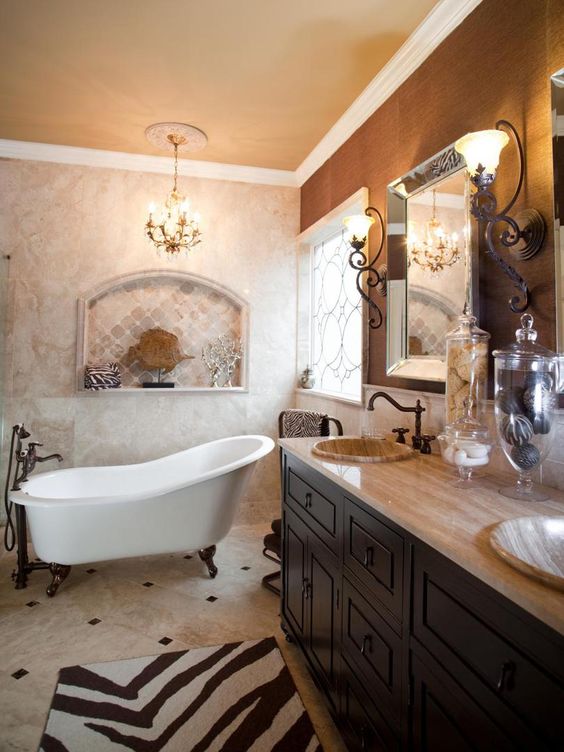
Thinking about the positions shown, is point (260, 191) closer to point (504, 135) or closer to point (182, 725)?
point (504, 135)

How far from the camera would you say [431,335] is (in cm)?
220

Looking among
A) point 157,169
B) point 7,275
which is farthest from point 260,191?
point 7,275

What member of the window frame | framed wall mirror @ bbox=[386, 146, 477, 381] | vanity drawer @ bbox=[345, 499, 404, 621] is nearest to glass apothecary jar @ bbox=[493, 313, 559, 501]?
vanity drawer @ bbox=[345, 499, 404, 621]

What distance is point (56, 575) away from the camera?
271 centimetres

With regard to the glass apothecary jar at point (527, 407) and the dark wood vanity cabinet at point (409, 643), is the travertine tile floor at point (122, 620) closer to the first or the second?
the dark wood vanity cabinet at point (409, 643)

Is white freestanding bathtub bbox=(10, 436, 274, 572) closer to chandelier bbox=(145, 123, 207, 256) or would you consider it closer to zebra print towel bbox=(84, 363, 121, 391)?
zebra print towel bbox=(84, 363, 121, 391)

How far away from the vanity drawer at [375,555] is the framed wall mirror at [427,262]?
2.99 feet

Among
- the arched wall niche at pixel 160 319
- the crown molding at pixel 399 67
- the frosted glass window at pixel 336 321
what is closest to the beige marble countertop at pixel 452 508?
the frosted glass window at pixel 336 321

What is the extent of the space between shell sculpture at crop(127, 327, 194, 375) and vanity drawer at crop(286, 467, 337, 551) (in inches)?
75.8

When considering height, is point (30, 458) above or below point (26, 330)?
below

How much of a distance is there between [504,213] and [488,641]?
1.36 meters

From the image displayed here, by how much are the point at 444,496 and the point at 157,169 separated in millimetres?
3478

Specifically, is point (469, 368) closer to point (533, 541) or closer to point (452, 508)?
point (452, 508)

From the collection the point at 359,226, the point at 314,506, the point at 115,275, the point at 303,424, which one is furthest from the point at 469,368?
the point at 115,275
